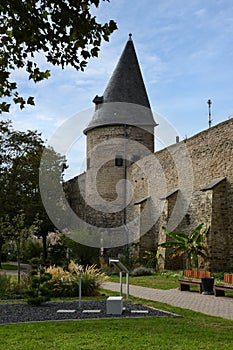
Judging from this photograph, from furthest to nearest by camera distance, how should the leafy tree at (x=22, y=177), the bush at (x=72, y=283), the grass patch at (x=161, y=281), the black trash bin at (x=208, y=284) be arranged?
the leafy tree at (x=22, y=177) → the grass patch at (x=161, y=281) → the black trash bin at (x=208, y=284) → the bush at (x=72, y=283)

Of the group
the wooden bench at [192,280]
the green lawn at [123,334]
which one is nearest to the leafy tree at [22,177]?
the wooden bench at [192,280]

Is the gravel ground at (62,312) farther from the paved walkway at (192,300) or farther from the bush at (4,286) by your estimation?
the bush at (4,286)

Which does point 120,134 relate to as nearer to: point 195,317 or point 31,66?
point 195,317

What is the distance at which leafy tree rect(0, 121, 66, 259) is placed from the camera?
31.4m

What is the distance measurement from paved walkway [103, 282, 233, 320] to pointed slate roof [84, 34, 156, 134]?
18085mm

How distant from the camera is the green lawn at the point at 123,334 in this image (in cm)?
657

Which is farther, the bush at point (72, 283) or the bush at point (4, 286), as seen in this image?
the bush at point (4, 286)

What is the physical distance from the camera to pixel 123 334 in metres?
7.40

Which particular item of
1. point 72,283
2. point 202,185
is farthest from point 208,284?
point 202,185

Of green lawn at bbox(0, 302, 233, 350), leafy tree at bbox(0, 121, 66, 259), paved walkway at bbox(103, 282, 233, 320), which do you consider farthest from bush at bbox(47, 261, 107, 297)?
leafy tree at bbox(0, 121, 66, 259)

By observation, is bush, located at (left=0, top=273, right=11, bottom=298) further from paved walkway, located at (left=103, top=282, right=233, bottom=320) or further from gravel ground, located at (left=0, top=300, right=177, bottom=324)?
paved walkway, located at (left=103, top=282, right=233, bottom=320)

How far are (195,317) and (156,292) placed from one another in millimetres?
5508

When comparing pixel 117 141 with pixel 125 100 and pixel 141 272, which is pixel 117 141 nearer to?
pixel 125 100

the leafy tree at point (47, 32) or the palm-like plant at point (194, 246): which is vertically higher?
the leafy tree at point (47, 32)
